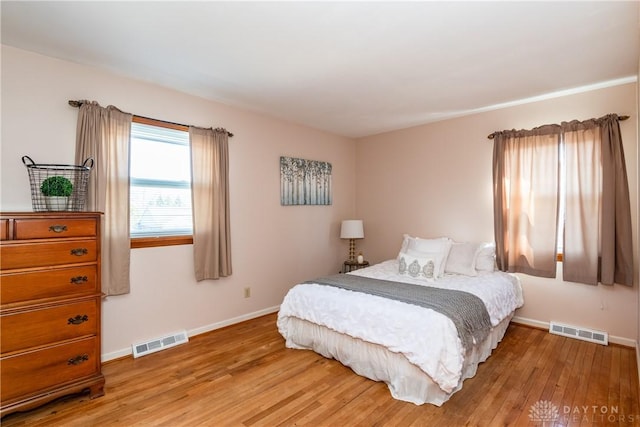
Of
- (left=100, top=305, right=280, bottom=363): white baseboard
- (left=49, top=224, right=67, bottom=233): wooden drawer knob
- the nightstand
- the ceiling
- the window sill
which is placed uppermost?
the ceiling

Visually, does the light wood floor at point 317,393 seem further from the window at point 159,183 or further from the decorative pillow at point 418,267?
the window at point 159,183

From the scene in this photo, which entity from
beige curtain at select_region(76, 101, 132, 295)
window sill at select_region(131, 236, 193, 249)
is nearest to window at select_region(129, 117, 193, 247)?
window sill at select_region(131, 236, 193, 249)

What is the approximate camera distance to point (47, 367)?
1.99 metres

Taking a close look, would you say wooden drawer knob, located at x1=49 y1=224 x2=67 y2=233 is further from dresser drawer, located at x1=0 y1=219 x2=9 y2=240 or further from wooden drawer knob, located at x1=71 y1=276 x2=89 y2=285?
wooden drawer knob, located at x1=71 y1=276 x2=89 y2=285

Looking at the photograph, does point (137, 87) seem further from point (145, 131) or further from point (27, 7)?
point (27, 7)

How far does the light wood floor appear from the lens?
1955 millimetres

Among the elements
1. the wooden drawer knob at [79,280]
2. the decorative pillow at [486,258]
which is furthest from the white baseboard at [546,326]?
the wooden drawer knob at [79,280]

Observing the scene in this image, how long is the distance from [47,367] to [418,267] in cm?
310

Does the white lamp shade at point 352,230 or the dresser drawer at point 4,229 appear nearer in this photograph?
the dresser drawer at point 4,229

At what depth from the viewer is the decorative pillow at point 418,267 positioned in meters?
3.23

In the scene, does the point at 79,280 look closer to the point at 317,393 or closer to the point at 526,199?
the point at 317,393

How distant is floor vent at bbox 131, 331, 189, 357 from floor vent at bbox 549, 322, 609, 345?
12.5 ft

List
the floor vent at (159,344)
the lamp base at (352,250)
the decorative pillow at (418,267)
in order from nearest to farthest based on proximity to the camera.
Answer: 1. the floor vent at (159,344)
2. the decorative pillow at (418,267)
3. the lamp base at (352,250)

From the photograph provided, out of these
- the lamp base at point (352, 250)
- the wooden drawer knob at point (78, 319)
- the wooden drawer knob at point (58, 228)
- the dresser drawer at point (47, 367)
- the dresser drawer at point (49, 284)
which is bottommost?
the dresser drawer at point (47, 367)
